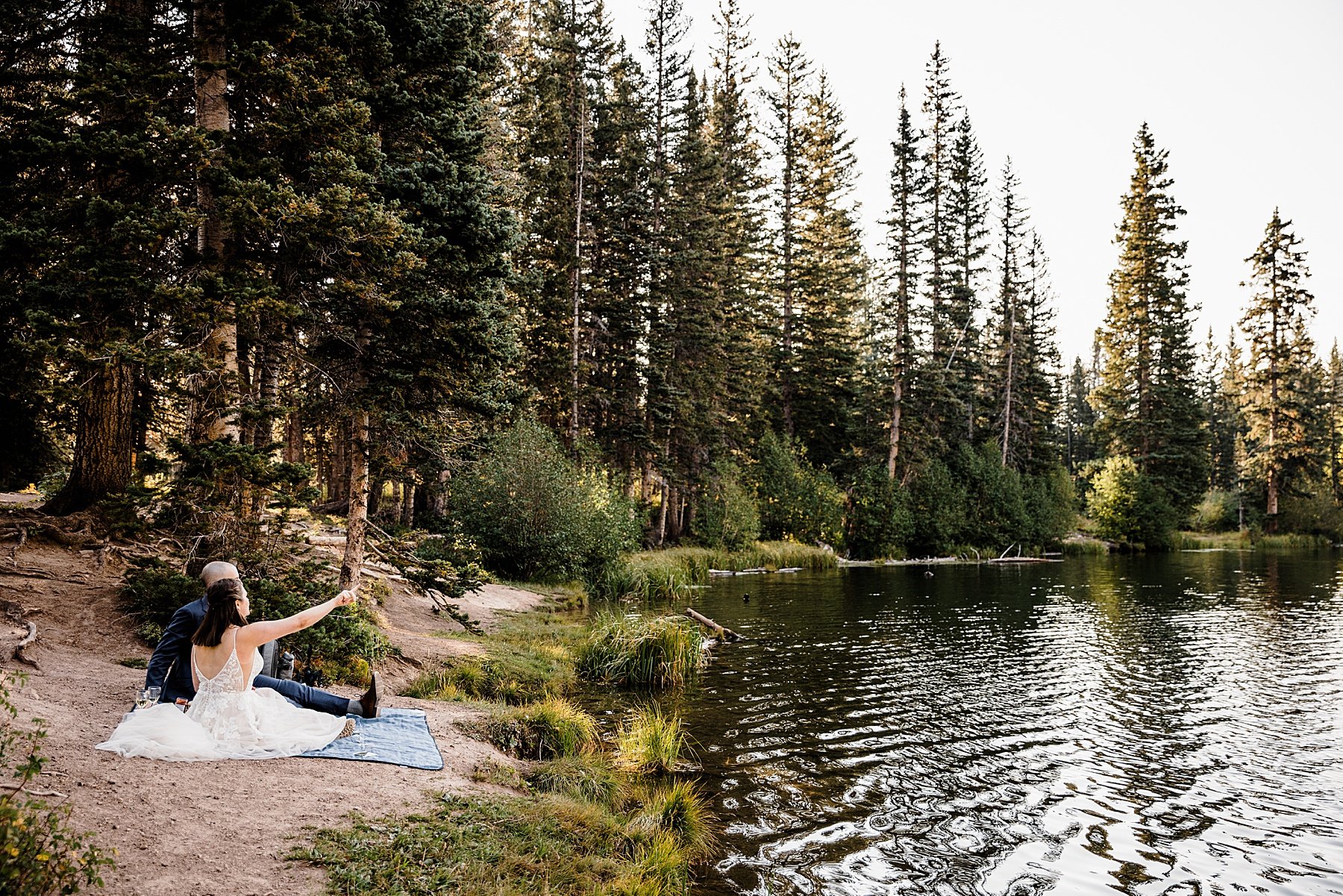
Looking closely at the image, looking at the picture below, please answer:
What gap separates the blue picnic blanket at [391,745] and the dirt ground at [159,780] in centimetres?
10

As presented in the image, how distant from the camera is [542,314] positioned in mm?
29578

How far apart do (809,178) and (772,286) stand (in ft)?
26.0

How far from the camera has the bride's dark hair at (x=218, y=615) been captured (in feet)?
21.1

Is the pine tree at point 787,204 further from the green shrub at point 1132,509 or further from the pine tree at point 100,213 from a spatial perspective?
the pine tree at point 100,213

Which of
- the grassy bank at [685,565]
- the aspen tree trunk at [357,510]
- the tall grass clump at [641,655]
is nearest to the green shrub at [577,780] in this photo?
the tall grass clump at [641,655]

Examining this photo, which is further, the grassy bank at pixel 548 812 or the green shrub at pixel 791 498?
the green shrub at pixel 791 498

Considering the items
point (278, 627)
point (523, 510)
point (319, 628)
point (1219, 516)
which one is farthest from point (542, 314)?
point (1219, 516)

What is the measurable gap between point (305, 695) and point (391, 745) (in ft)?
3.17

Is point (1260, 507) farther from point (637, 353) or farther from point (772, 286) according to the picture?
point (637, 353)

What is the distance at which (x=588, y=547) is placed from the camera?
73.7ft

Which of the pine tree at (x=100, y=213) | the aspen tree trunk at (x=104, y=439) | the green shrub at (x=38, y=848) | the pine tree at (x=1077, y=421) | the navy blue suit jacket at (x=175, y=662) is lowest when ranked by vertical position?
the green shrub at (x=38, y=848)

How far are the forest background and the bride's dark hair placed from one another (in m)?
2.36

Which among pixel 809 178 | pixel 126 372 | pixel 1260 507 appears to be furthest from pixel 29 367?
pixel 1260 507

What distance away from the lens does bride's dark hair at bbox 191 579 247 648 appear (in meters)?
6.43
